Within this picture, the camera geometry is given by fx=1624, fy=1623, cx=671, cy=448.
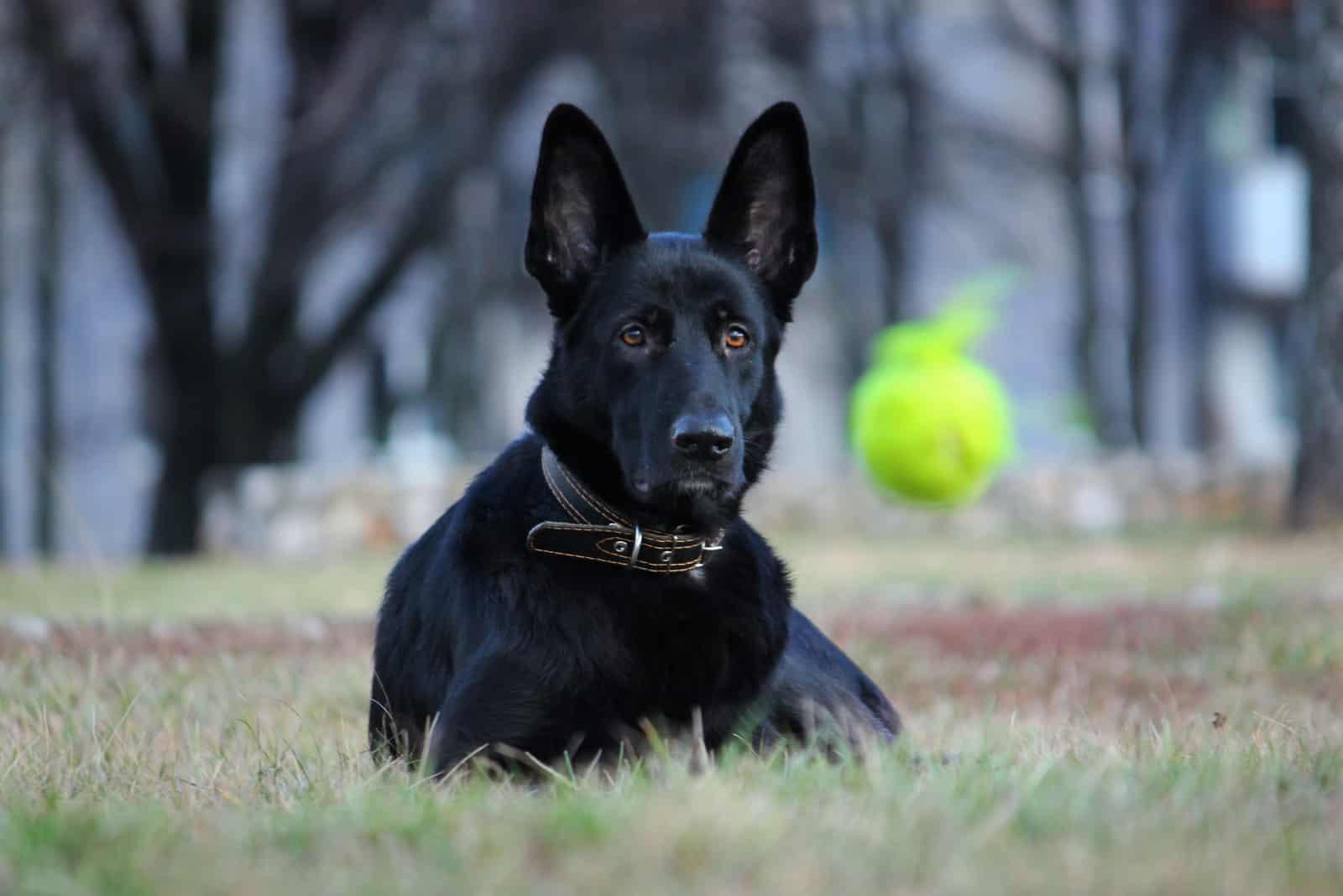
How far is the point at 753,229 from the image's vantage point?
364cm

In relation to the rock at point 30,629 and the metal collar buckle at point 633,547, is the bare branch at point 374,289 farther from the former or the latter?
the metal collar buckle at point 633,547

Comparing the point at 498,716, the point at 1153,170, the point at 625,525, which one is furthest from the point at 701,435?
the point at 1153,170

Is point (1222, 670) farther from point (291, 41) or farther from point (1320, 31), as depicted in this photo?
point (291, 41)

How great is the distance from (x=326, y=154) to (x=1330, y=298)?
25.1 ft

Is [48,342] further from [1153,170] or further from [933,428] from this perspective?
[1153,170]

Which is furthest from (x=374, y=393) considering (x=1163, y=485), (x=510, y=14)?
(x=1163, y=485)

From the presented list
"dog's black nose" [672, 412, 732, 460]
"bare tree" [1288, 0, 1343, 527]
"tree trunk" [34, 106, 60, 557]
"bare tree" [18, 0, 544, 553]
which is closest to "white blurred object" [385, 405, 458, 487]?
"tree trunk" [34, 106, 60, 557]

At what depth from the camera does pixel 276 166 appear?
13250 mm

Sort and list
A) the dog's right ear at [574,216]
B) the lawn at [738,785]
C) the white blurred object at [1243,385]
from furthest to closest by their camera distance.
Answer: the white blurred object at [1243,385] → the dog's right ear at [574,216] → the lawn at [738,785]

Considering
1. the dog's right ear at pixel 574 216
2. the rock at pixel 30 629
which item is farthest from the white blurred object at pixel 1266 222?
the dog's right ear at pixel 574 216

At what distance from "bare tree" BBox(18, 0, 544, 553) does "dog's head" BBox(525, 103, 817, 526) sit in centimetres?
916

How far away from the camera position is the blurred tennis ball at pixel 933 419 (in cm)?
905

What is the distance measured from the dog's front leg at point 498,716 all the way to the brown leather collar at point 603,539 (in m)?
0.29

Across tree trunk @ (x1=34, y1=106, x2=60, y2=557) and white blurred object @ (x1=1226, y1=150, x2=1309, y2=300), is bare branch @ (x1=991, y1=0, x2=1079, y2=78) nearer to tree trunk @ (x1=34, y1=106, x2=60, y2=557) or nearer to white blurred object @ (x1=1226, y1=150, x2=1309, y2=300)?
white blurred object @ (x1=1226, y1=150, x2=1309, y2=300)
